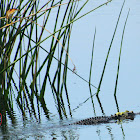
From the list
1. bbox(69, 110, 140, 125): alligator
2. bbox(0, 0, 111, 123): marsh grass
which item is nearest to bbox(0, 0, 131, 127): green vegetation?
bbox(0, 0, 111, 123): marsh grass

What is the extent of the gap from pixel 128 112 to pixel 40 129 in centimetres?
92

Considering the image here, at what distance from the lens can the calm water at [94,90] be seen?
4.37 meters

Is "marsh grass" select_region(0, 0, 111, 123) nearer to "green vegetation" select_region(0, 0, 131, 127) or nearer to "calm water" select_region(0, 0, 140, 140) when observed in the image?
"green vegetation" select_region(0, 0, 131, 127)

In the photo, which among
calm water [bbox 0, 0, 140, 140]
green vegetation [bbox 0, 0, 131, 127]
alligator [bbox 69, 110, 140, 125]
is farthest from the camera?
green vegetation [bbox 0, 0, 131, 127]

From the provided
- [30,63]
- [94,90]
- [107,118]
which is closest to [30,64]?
[30,63]

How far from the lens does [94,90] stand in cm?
619

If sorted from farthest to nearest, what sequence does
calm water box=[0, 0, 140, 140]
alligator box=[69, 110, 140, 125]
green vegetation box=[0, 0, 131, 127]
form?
green vegetation box=[0, 0, 131, 127], alligator box=[69, 110, 140, 125], calm water box=[0, 0, 140, 140]

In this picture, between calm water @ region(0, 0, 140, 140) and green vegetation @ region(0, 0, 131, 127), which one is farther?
green vegetation @ region(0, 0, 131, 127)

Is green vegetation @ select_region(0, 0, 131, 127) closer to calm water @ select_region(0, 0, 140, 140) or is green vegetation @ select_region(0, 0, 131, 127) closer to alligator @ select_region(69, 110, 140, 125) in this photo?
calm water @ select_region(0, 0, 140, 140)

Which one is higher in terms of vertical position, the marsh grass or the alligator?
the marsh grass

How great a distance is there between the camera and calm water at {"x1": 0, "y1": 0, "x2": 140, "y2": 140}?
→ 14.3 ft

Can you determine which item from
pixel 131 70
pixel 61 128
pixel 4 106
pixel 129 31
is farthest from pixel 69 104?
pixel 129 31

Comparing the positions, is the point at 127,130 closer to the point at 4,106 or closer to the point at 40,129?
the point at 40,129

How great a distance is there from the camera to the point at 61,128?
457 cm
